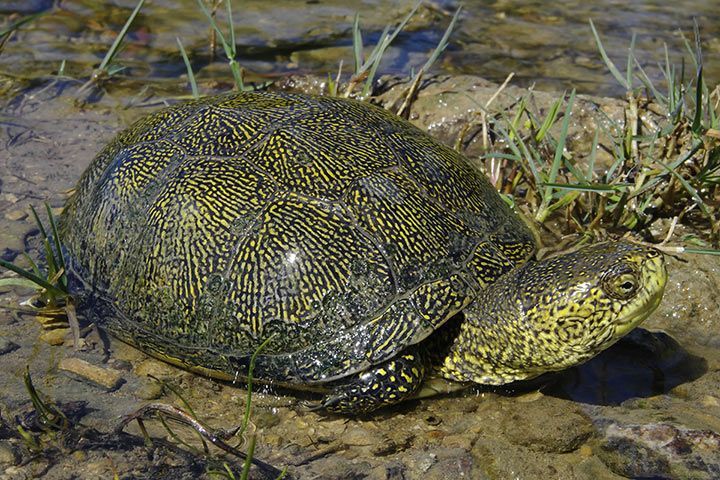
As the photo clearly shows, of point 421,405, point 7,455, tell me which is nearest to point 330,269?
point 421,405

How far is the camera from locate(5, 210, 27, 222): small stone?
5637 millimetres

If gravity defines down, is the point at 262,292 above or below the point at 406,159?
below

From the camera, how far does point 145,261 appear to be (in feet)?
14.0

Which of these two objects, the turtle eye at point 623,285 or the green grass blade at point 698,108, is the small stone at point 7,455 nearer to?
the turtle eye at point 623,285

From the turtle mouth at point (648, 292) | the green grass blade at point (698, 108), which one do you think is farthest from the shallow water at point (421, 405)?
the green grass blade at point (698, 108)

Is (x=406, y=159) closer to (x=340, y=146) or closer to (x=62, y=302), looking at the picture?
(x=340, y=146)

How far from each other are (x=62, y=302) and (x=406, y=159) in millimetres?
2150

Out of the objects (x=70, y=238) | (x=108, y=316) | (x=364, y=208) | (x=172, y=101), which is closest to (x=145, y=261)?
(x=108, y=316)

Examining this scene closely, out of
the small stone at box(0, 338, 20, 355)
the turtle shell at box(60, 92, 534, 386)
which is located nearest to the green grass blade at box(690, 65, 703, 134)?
the turtle shell at box(60, 92, 534, 386)

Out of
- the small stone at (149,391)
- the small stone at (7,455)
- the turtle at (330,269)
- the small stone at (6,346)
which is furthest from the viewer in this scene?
the small stone at (6,346)

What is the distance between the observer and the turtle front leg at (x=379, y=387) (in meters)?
3.99

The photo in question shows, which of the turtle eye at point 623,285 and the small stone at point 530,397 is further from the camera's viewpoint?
the small stone at point 530,397

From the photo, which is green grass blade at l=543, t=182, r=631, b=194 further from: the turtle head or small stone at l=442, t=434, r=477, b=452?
small stone at l=442, t=434, r=477, b=452

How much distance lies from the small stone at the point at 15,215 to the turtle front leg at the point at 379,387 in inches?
111
